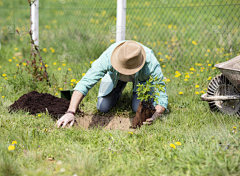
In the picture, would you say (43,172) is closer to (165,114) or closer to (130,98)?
(165,114)

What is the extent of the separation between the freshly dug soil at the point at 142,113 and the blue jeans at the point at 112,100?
0.53 meters

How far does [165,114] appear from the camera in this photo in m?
3.01

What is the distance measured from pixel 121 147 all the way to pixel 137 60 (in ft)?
2.89

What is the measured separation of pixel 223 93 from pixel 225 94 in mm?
41

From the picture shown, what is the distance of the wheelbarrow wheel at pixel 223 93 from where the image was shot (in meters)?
2.83

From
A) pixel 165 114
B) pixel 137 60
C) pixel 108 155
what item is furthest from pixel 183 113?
pixel 108 155

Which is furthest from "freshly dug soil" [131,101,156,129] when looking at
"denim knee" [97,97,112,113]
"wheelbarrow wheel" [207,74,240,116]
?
"wheelbarrow wheel" [207,74,240,116]

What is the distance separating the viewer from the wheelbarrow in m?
2.66

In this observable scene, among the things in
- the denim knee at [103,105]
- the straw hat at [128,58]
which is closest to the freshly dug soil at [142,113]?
the straw hat at [128,58]

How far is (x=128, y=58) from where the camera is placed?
234cm

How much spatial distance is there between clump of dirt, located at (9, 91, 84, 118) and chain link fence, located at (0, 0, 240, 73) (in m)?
1.96

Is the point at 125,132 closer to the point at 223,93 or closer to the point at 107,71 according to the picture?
the point at 107,71

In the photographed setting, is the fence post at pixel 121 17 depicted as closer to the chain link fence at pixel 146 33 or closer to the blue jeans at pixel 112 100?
the chain link fence at pixel 146 33

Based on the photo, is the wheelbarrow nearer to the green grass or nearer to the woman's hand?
the green grass
